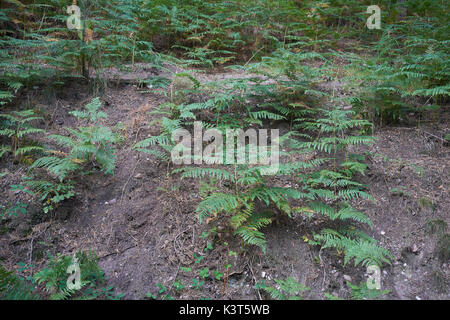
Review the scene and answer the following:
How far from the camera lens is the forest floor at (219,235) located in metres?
3.02

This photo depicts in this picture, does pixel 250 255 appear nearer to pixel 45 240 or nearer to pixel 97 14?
pixel 45 240

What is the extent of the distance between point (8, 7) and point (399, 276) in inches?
332

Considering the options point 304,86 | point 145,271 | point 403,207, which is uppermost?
point 304,86

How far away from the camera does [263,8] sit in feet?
22.8

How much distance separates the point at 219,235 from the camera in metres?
3.35

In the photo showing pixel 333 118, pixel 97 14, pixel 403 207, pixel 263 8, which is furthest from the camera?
pixel 263 8

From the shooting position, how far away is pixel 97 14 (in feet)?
19.9

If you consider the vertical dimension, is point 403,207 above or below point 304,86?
below

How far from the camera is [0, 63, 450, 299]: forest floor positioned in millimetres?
3021

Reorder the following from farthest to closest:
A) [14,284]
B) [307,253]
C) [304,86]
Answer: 1. [304,86]
2. [307,253]
3. [14,284]

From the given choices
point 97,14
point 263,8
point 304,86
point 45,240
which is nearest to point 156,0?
point 97,14

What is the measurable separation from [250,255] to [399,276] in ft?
4.98

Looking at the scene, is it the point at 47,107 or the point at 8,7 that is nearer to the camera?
the point at 47,107

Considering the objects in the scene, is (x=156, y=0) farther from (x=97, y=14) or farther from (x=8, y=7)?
(x=8, y=7)
